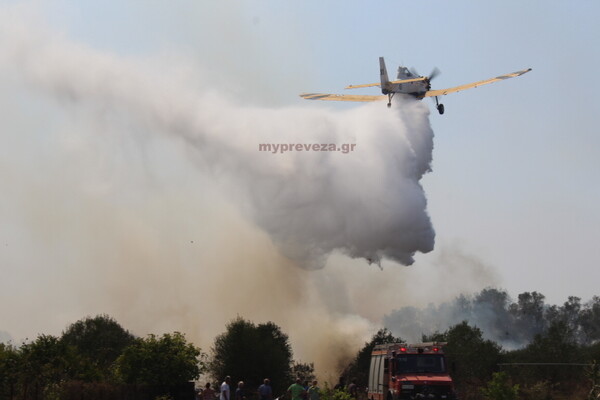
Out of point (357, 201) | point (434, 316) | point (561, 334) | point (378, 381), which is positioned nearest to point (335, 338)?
point (561, 334)

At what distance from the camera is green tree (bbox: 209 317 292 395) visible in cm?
6556

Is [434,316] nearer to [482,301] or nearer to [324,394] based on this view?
[482,301]

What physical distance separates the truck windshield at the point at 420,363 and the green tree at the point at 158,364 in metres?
9.18

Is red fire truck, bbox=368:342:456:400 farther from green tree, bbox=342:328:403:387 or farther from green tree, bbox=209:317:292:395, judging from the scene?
green tree, bbox=342:328:403:387

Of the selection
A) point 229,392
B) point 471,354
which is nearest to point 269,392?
point 229,392

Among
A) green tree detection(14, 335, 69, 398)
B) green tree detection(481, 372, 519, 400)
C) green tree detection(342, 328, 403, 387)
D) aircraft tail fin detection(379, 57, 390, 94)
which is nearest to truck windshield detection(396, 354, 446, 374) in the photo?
green tree detection(481, 372, 519, 400)

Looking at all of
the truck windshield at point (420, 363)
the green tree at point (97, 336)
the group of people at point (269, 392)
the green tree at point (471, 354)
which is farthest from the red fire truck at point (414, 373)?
the green tree at point (97, 336)

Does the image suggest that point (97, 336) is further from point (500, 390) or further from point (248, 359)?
point (500, 390)

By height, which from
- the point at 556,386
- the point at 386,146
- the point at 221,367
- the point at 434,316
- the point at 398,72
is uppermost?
the point at 434,316

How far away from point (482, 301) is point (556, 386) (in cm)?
10200

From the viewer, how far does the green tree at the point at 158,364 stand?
3878 centimetres

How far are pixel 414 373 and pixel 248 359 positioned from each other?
106ft

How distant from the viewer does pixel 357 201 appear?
186 ft

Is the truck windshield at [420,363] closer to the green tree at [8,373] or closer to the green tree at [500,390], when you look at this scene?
the green tree at [500,390]
